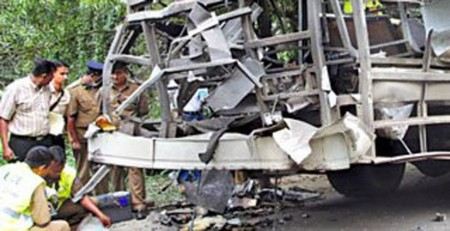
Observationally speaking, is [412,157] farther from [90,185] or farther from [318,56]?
[90,185]

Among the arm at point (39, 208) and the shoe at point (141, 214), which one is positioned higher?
the arm at point (39, 208)

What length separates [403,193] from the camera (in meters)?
8.20

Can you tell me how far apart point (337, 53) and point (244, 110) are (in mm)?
900

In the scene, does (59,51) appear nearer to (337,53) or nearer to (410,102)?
(337,53)

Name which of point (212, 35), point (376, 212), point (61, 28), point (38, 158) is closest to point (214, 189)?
point (212, 35)

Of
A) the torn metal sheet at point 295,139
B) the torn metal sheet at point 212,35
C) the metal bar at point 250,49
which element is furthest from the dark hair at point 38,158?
the metal bar at point 250,49

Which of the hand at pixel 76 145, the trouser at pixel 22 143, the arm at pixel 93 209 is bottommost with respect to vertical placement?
the arm at pixel 93 209

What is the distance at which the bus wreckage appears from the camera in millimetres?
5438

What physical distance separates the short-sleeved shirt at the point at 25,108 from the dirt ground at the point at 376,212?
1213mm

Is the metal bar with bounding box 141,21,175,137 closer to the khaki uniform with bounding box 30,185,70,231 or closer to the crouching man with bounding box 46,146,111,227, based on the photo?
the crouching man with bounding box 46,146,111,227

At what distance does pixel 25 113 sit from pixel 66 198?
4.34 feet

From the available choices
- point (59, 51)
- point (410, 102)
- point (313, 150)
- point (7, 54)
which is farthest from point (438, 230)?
point (7, 54)

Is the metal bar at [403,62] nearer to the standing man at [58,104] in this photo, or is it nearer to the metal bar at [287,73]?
the metal bar at [287,73]

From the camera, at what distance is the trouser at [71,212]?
573 cm
